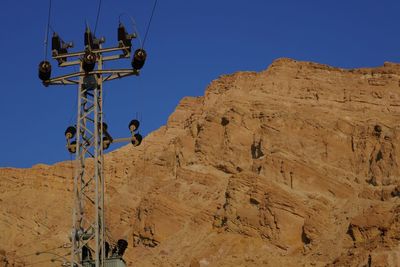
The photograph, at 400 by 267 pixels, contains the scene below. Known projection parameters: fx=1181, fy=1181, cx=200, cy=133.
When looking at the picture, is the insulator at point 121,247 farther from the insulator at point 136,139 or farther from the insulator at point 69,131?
the insulator at point 69,131

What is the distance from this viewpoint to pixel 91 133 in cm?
2369

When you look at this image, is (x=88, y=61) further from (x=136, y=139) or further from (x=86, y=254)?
(x=86, y=254)

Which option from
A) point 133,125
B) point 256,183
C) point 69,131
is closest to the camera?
point 69,131

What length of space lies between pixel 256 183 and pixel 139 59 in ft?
236

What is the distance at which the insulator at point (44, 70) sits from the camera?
24.6m

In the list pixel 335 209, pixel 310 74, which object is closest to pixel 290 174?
pixel 335 209

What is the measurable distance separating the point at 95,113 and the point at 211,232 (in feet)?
238

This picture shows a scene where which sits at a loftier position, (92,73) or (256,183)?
(256,183)

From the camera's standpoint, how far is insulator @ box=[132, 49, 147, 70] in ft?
79.0

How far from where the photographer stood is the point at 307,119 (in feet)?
361

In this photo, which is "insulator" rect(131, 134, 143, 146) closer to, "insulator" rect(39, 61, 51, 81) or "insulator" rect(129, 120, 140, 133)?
"insulator" rect(129, 120, 140, 133)

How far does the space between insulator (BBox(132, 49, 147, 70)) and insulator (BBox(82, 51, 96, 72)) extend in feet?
2.85

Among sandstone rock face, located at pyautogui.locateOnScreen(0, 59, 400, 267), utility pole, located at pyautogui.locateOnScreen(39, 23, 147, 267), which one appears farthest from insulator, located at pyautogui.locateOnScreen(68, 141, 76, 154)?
sandstone rock face, located at pyautogui.locateOnScreen(0, 59, 400, 267)

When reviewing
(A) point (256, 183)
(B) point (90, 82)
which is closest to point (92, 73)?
(B) point (90, 82)
